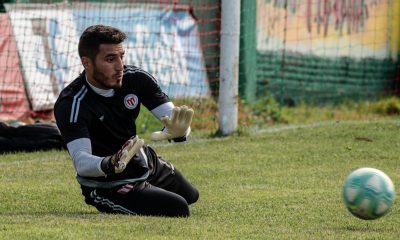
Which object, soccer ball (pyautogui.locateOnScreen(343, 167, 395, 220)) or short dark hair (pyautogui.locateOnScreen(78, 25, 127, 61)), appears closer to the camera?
soccer ball (pyautogui.locateOnScreen(343, 167, 395, 220))

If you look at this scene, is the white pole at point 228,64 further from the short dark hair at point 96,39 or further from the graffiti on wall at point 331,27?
the short dark hair at point 96,39

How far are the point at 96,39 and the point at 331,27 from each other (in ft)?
33.9


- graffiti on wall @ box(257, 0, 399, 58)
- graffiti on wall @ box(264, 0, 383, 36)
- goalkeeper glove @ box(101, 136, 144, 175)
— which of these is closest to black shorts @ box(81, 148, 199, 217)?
goalkeeper glove @ box(101, 136, 144, 175)

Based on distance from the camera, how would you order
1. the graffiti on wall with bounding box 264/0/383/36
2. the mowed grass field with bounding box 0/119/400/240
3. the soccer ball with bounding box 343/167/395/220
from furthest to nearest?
the graffiti on wall with bounding box 264/0/383/36, the soccer ball with bounding box 343/167/395/220, the mowed grass field with bounding box 0/119/400/240

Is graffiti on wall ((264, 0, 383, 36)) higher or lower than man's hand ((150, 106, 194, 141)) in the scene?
lower

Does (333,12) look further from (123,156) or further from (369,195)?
(123,156)

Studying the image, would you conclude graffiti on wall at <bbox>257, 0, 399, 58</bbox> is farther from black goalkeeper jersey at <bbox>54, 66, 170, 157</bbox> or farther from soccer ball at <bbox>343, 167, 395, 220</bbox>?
soccer ball at <bbox>343, 167, 395, 220</bbox>

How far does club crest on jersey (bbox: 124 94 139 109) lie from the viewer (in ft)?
24.6

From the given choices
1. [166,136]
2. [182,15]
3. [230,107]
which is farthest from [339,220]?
[182,15]

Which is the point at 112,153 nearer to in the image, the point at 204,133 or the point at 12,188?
the point at 12,188

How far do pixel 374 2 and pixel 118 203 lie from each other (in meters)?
11.2

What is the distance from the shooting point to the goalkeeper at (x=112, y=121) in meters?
7.10

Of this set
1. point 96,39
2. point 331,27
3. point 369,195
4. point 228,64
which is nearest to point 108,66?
point 96,39

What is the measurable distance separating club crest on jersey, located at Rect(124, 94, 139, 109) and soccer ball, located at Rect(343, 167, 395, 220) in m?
1.60
